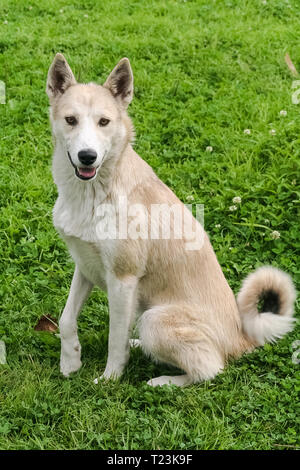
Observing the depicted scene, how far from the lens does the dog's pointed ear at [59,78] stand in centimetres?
368

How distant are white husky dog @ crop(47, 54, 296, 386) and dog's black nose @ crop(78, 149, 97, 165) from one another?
9cm

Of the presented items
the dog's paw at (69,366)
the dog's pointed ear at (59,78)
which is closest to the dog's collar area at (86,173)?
the dog's pointed ear at (59,78)

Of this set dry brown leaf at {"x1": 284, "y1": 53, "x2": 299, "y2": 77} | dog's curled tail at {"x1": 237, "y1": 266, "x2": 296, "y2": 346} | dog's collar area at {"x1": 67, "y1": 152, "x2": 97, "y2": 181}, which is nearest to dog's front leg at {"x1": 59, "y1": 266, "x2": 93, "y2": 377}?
dog's collar area at {"x1": 67, "y1": 152, "x2": 97, "y2": 181}

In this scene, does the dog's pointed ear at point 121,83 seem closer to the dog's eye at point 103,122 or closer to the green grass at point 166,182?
the dog's eye at point 103,122

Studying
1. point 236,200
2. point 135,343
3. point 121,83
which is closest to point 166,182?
point 236,200

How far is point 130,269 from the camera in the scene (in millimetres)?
3744

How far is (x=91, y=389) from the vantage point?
3789mm

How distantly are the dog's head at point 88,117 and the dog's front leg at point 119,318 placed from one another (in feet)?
2.26

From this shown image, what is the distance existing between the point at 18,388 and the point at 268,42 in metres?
5.49

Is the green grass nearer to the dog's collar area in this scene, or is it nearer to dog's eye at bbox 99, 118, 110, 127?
the dog's collar area

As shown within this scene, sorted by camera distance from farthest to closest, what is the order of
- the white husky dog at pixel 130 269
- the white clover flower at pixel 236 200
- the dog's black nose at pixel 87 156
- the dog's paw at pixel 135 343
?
the white clover flower at pixel 236 200
the dog's paw at pixel 135 343
the white husky dog at pixel 130 269
the dog's black nose at pixel 87 156

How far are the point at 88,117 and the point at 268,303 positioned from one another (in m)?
1.64
